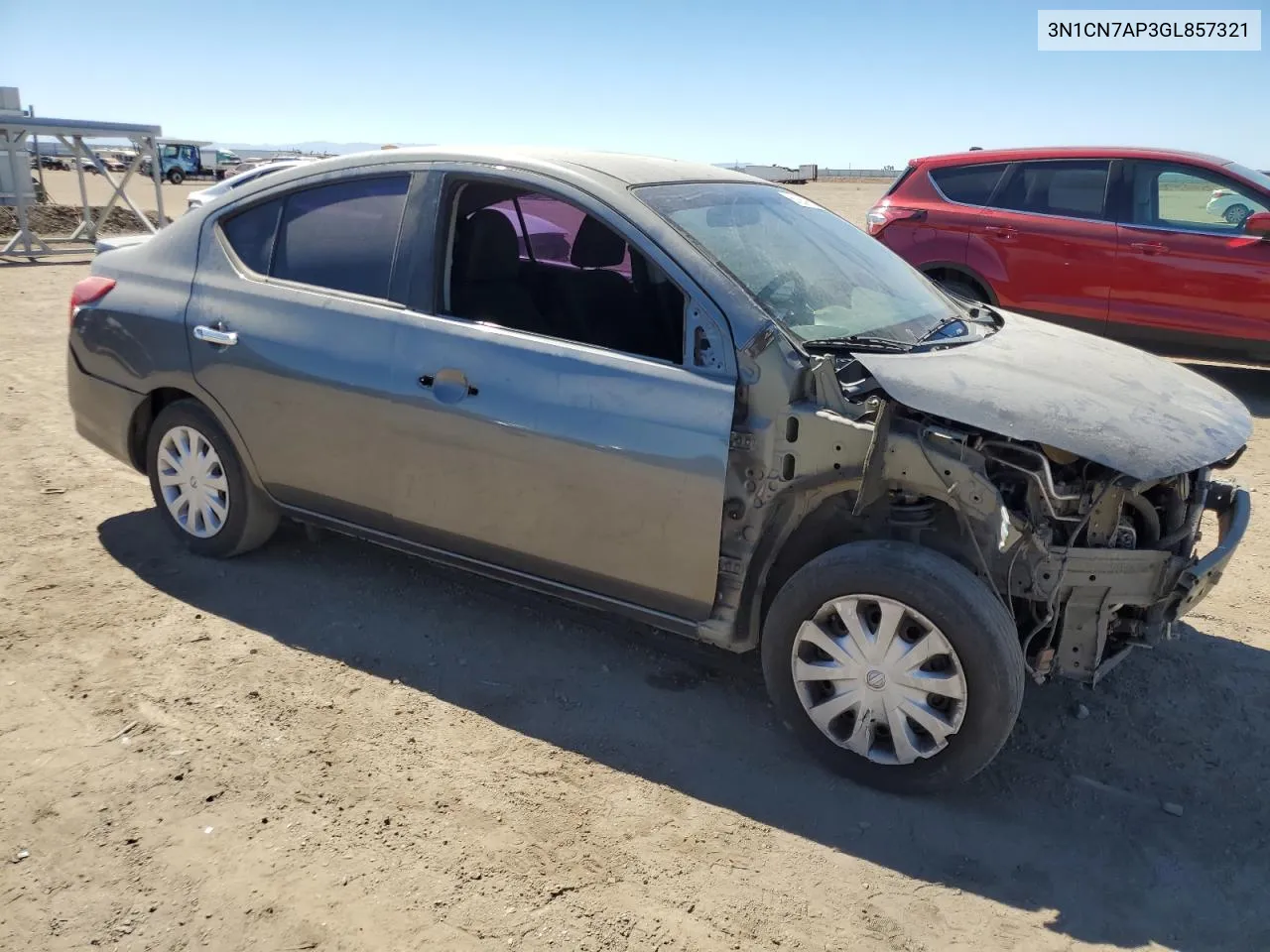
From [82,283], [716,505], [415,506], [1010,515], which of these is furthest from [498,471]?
[82,283]

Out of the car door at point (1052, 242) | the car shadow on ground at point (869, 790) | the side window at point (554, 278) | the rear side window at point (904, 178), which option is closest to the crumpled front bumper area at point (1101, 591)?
the car shadow on ground at point (869, 790)

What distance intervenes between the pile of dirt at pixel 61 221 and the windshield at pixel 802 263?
19045 millimetres

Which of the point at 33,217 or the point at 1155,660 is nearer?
the point at 1155,660

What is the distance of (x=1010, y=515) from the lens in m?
2.97

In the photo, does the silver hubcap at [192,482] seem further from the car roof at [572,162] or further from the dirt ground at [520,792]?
the car roof at [572,162]

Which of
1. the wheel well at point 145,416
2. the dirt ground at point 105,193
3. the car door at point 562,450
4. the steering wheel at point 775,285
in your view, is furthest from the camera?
the dirt ground at point 105,193

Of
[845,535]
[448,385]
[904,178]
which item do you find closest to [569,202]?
[448,385]

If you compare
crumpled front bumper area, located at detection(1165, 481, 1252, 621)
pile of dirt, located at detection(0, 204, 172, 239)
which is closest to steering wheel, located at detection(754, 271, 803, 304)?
crumpled front bumper area, located at detection(1165, 481, 1252, 621)

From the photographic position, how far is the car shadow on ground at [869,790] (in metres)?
2.84

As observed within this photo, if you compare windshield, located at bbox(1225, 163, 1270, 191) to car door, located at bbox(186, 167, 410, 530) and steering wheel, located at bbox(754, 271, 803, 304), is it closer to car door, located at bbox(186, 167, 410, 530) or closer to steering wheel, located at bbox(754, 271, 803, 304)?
steering wheel, located at bbox(754, 271, 803, 304)

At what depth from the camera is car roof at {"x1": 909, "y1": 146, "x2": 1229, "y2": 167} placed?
8055 mm

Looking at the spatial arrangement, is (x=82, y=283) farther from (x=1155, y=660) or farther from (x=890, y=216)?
(x=890, y=216)

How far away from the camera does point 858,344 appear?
11.0 feet

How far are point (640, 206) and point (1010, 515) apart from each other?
1565 mm
